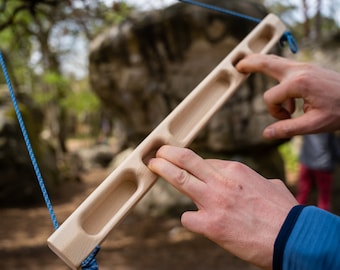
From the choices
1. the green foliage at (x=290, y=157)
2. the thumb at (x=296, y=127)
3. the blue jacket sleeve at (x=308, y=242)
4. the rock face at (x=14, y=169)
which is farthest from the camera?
the green foliage at (x=290, y=157)

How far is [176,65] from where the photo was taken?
14.0ft

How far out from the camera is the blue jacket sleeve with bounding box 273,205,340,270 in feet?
1.97

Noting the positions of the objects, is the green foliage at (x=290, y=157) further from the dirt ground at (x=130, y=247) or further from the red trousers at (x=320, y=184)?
the dirt ground at (x=130, y=247)

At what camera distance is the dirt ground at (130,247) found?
125 inches

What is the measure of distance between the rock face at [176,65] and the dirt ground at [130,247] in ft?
4.45

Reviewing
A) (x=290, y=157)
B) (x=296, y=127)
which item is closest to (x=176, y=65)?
(x=296, y=127)

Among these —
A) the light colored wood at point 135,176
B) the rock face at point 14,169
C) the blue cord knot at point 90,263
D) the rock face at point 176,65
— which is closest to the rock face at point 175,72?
the rock face at point 176,65

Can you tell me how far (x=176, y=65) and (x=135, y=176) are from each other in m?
3.49

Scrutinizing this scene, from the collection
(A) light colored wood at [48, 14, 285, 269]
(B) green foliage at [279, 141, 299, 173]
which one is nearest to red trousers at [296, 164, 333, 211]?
(A) light colored wood at [48, 14, 285, 269]

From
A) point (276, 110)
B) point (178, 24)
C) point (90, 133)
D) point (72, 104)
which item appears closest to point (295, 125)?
point (276, 110)

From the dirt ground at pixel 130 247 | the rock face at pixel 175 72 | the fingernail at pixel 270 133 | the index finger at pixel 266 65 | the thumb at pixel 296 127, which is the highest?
the index finger at pixel 266 65

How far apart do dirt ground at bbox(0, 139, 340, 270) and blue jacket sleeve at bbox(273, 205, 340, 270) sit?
8.83 feet

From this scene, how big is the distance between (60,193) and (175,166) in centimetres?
544

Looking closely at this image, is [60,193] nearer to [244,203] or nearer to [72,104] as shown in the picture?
[72,104]
